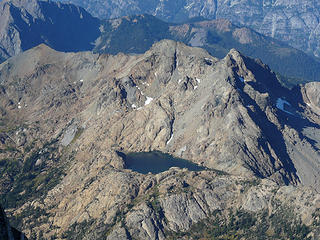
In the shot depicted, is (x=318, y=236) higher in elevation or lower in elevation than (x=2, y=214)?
lower

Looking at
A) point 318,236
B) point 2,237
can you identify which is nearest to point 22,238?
point 2,237

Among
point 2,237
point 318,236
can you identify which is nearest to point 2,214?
point 2,237

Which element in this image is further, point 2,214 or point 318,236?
point 318,236

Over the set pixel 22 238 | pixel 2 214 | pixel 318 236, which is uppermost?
pixel 2 214

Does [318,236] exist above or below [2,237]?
below

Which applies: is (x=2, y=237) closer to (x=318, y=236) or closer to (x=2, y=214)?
(x=2, y=214)

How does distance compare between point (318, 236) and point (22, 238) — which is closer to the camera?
point (22, 238)

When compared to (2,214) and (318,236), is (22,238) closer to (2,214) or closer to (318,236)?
(2,214)
